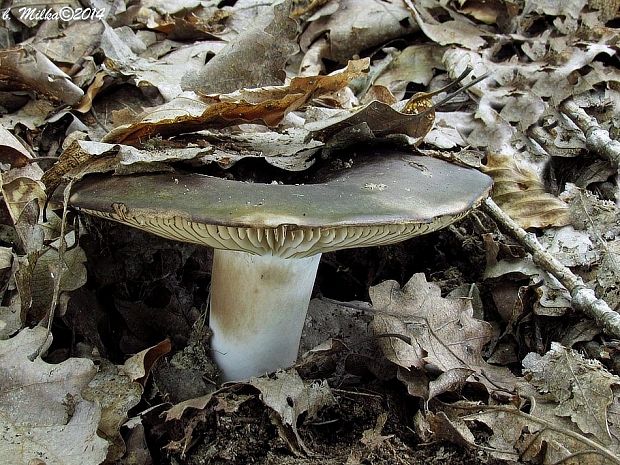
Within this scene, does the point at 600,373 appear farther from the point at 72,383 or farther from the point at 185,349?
the point at 72,383

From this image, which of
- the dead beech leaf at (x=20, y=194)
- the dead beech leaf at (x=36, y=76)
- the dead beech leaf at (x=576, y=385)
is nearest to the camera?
the dead beech leaf at (x=576, y=385)

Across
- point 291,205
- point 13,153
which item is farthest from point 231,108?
point 13,153

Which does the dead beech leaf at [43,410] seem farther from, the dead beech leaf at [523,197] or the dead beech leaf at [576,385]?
the dead beech leaf at [523,197]

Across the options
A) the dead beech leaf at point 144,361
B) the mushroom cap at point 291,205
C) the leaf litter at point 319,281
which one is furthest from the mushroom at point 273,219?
the dead beech leaf at point 144,361

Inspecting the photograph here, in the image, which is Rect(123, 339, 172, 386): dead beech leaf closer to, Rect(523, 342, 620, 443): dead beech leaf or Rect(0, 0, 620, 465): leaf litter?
Rect(0, 0, 620, 465): leaf litter

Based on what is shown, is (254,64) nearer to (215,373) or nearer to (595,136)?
(215,373)

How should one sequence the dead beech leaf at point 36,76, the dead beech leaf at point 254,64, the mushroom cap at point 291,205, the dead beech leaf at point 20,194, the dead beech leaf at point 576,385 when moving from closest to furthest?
the mushroom cap at point 291,205 < the dead beech leaf at point 576,385 < the dead beech leaf at point 20,194 < the dead beech leaf at point 254,64 < the dead beech leaf at point 36,76

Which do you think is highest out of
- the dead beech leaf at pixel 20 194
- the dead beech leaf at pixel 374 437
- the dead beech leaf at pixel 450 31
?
the dead beech leaf at pixel 450 31
